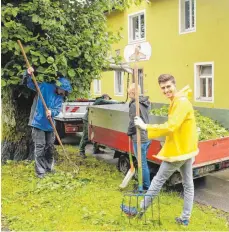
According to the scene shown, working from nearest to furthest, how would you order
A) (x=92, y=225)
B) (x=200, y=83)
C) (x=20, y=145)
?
(x=92, y=225) < (x=20, y=145) < (x=200, y=83)

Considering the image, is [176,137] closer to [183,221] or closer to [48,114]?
[183,221]

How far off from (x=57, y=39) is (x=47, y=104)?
1.30 metres

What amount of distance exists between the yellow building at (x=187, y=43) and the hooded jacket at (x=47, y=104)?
665cm

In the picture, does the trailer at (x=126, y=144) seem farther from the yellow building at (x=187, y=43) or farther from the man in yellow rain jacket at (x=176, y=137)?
the yellow building at (x=187, y=43)

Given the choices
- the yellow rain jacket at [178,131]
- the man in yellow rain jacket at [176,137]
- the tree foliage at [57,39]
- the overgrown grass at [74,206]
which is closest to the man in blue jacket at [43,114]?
the tree foliage at [57,39]

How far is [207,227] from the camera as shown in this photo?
15.3 feet

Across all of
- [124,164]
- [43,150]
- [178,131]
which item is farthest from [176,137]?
[124,164]

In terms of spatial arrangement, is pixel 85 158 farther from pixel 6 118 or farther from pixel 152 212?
pixel 152 212

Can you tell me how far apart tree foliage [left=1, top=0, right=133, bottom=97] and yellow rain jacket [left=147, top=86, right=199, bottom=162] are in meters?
2.70

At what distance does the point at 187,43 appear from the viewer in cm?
1627

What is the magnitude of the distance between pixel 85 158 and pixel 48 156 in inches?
90.8

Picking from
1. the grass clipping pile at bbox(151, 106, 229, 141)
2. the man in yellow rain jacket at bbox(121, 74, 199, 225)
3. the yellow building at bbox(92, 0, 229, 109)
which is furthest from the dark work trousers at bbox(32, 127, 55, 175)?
the yellow building at bbox(92, 0, 229, 109)

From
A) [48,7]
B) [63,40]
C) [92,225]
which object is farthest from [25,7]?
[92,225]

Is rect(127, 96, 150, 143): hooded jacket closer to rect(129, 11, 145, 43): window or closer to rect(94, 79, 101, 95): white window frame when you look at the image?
rect(129, 11, 145, 43): window
